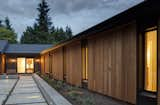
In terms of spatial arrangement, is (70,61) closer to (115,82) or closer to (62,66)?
(62,66)

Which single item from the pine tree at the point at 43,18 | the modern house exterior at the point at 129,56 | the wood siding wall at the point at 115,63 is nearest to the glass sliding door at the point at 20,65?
the modern house exterior at the point at 129,56

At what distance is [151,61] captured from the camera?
5.23 m

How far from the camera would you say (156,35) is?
5.03 m

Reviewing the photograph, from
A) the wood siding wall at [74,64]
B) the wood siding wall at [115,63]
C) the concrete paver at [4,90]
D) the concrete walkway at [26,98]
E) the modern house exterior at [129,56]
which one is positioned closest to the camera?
the modern house exterior at [129,56]

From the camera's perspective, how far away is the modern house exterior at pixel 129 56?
498 cm

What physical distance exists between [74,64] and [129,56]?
5768mm

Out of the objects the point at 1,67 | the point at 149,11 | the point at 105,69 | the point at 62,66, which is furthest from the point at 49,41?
the point at 149,11

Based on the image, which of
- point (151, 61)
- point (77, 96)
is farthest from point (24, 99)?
point (151, 61)

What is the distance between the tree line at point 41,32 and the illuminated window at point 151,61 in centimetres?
3563

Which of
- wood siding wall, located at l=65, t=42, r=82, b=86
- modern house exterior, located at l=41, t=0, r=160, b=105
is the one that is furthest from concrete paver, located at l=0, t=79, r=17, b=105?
modern house exterior, located at l=41, t=0, r=160, b=105

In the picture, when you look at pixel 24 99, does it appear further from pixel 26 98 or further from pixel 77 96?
pixel 77 96

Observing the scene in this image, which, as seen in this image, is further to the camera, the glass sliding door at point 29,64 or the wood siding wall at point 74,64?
the glass sliding door at point 29,64

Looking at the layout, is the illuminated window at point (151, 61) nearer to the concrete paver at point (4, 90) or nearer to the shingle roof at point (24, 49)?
the concrete paver at point (4, 90)

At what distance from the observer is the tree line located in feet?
145
